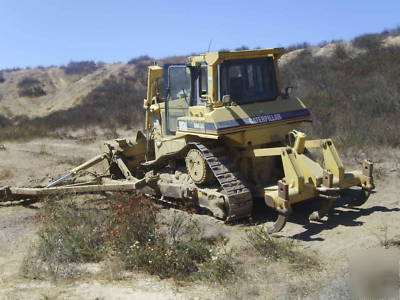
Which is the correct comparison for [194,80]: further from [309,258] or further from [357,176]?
[309,258]

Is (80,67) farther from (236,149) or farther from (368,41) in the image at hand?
(236,149)

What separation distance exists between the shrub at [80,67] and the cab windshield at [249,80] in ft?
154

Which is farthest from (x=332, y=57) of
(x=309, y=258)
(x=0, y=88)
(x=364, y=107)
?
(x=0, y=88)

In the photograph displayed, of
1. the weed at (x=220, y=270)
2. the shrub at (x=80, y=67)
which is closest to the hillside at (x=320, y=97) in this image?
the weed at (x=220, y=270)

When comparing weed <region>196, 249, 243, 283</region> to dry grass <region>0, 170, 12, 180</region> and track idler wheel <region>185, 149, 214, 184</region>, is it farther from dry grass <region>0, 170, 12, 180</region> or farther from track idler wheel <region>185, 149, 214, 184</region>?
dry grass <region>0, 170, 12, 180</region>

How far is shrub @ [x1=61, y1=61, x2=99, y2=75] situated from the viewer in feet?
181

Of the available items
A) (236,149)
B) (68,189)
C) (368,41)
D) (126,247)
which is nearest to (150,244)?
(126,247)

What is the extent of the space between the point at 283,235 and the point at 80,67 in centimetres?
5730

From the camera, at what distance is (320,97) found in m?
17.1

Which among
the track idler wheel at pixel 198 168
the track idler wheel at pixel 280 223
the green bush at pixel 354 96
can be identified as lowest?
the track idler wheel at pixel 280 223

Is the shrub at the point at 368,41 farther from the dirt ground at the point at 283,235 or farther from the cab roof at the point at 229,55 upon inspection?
the cab roof at the point at 229,55

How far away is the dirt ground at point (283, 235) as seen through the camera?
206 inches

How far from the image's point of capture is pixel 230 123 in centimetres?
757

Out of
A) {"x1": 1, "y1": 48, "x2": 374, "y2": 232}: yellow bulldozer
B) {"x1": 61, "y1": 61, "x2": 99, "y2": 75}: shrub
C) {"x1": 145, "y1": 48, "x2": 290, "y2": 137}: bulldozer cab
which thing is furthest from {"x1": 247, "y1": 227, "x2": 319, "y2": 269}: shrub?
{"x1": 61, "y1": 61, "x2": 99, "y2": 75}: shrub
